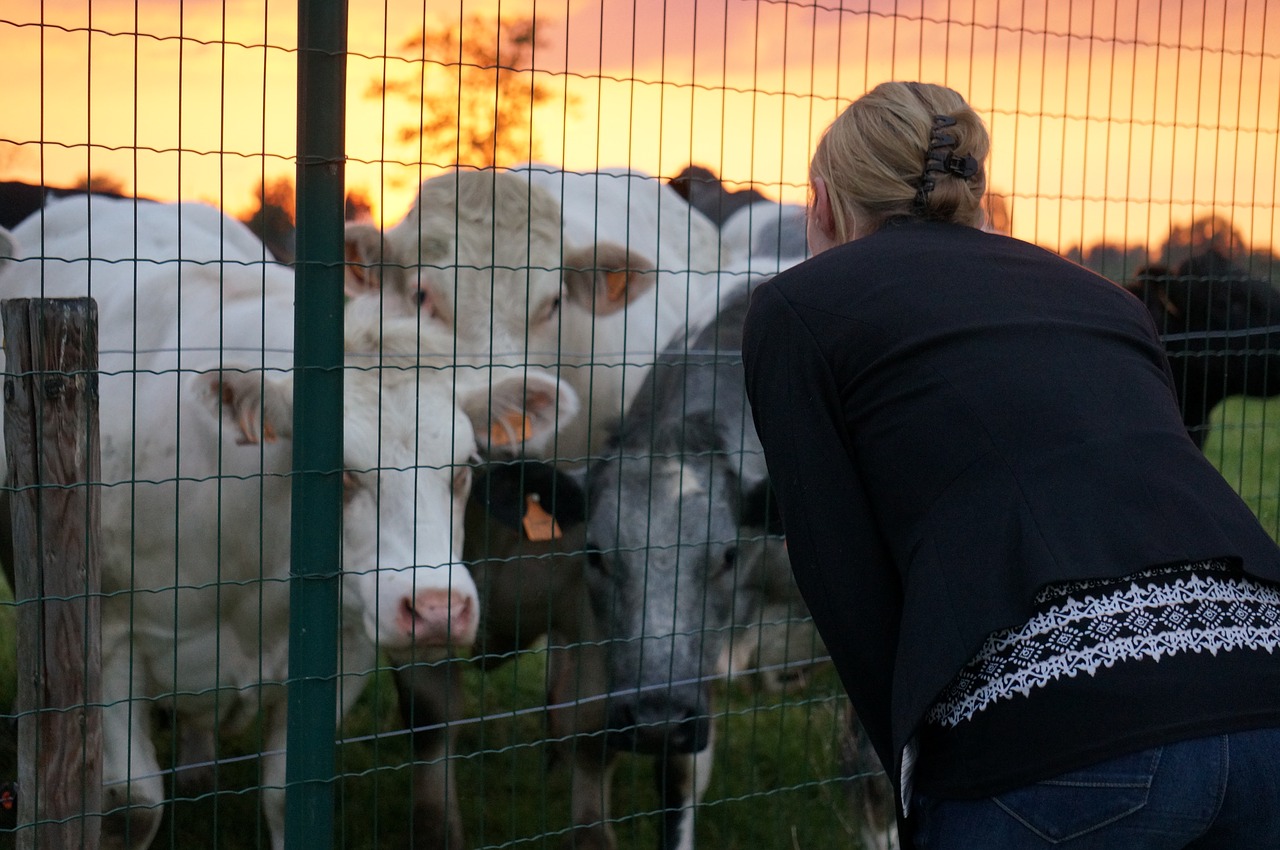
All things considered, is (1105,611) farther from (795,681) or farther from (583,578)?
(795,681)

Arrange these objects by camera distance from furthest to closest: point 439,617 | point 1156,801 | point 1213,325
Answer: point 1213,325
point 439,617
point 1156,801

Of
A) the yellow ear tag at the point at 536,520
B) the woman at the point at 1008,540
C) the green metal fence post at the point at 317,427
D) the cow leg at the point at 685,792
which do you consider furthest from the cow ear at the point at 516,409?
the woman at the point at 1008,540

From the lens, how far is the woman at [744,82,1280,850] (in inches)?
65.3

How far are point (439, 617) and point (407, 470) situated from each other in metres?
0.46

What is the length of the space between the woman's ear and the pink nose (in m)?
1.74

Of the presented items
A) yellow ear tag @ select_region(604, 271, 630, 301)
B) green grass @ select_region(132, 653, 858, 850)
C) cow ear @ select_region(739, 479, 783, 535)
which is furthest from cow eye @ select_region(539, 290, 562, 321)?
green grass @ select_region(132, 653, 858, 850)

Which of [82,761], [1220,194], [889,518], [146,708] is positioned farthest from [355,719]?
[889,518]

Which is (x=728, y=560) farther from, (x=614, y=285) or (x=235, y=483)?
(x=235, y=483)

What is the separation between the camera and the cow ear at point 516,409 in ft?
13.5

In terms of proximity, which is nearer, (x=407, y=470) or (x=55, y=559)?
(x=55, y=559)

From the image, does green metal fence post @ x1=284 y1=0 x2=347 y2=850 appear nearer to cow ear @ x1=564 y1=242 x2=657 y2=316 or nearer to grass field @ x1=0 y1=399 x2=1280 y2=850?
grass field @ x1=0 y1=399 x2=1280 y2=850

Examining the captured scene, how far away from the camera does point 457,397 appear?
4141 millimetres

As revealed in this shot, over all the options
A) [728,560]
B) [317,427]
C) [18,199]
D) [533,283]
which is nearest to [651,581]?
[728,560]

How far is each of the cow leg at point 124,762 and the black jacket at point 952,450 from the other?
8.22 ft
